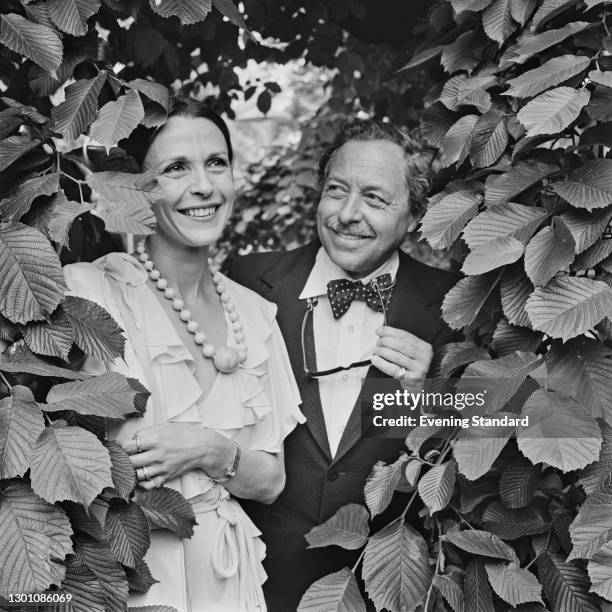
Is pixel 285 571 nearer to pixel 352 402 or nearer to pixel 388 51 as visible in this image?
pixel 352 402

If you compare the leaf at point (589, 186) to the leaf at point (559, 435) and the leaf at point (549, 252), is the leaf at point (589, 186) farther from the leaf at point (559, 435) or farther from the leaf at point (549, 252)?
the leaf at point (559, 435)

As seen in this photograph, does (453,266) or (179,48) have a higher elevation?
(179,48)

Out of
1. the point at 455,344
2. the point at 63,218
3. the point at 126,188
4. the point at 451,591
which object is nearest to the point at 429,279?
the point at 455,344

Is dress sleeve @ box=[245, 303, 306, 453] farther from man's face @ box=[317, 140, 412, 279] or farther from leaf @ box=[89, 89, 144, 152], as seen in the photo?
leaf @ box=[89, 89, 144, 152]

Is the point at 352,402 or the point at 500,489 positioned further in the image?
the point at 352,402

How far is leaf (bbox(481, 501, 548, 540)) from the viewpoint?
1.75 m

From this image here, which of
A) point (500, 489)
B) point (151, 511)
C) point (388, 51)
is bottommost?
point (151, 511)

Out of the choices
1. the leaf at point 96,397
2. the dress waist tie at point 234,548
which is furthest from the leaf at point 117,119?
the dress waist tie at point 234,548

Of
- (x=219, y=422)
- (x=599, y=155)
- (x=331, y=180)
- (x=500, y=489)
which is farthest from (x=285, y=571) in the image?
(x=599, y=155)

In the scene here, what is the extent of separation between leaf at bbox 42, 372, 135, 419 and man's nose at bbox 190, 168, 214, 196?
2.02 ft

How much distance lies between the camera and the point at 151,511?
1714mm

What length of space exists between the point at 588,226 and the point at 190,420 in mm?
959

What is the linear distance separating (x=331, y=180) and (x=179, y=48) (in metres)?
0.91

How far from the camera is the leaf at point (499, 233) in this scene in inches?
66.0
